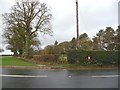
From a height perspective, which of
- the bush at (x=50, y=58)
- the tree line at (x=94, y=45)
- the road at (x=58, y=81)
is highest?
the tree line at (x=94, y=45)

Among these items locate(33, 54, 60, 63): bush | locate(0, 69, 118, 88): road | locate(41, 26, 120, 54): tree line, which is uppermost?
locate(41, 26, 120, 54): tree line

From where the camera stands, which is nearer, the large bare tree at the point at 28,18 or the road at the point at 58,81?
the road at the point at 58,81

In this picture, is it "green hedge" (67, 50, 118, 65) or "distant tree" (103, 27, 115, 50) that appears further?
"distant tree" (103, 27, 115, 50)

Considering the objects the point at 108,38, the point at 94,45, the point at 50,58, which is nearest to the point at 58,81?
the point at 50,58

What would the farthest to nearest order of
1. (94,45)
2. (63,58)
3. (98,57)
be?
(94,45) → (63,58) → (98,57)

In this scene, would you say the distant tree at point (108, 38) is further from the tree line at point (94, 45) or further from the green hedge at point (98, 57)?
the green hedge at point (98, 57)

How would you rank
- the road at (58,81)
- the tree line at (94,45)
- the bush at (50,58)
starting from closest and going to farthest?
the road at (58,81), the bush at (50,58), the tree line at (94,45)

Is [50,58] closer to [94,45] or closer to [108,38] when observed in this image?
[94,45]

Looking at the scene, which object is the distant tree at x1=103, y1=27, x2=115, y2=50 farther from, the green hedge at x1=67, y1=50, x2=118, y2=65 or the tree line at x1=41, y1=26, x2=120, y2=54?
the green hedge at x1=67, y1=50, x2=118, y2=65

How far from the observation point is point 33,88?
11.1m

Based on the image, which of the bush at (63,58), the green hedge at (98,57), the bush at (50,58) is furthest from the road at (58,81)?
the bush at (50,58)

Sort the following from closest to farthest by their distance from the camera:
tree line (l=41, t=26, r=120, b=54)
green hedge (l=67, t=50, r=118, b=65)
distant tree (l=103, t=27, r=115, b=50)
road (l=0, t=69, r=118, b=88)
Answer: road (l=0, t=69, r=118, b=88), green hedge (l=67, t=50, r=118, b=65), tree line (l=41, t=26, r=120, b=54), distant tree (l=103, t=27, r=115, b=50)

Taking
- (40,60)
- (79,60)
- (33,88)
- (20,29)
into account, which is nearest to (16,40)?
(20,29)

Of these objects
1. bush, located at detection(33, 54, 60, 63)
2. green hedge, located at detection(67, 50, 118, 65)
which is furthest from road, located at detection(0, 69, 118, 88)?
bush, located at detection(33, 54, 60, 63)
